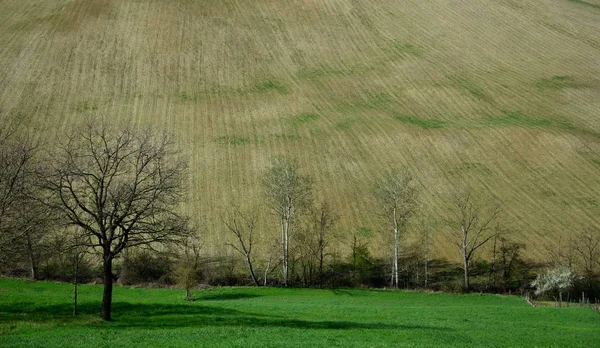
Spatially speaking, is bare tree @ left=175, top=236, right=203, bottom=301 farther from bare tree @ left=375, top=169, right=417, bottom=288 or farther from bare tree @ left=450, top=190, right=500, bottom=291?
bare tree @ left=450, top=190, right=500, bottom=291

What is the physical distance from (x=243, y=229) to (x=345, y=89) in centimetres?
4522

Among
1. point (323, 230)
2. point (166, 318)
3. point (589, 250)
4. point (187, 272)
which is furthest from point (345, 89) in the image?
point (166, 318)

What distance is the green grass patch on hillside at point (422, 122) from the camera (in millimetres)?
91625

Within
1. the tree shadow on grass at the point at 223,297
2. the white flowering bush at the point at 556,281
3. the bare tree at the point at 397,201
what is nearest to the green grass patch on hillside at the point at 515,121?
the bare tree at the point at 397,201

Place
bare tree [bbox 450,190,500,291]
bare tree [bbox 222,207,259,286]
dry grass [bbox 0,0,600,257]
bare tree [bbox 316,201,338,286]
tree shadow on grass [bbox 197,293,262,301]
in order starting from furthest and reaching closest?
dry grass [bbox 0,0,600,257] < bare tree [bbox 450,190,500,291] < bare tree [bbox 222,207,259,286] < bare tree [bbox 316,201,338,286] < tree shadow on grass [bbox 197,293,262,301]

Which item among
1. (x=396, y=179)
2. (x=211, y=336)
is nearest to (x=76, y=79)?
(x=396, y=179)

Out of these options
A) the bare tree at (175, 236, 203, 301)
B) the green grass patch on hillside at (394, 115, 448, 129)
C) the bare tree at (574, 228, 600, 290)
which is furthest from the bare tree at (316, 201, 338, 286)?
the green grass patch on hillside at (394, 115, 448, 129)

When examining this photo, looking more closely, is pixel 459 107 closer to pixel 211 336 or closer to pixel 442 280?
pixel 442 280

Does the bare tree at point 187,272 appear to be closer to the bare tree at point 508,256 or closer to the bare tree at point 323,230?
the bare tree at point 323,230

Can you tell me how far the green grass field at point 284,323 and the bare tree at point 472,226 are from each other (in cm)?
1339

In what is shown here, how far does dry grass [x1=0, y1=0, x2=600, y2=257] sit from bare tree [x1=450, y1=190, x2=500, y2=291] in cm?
218

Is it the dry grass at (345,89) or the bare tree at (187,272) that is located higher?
the dry grass at (345,89)

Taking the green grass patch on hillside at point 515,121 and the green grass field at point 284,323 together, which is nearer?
the green grass field at point 284,323

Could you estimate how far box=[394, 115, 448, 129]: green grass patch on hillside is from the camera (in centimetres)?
9162
